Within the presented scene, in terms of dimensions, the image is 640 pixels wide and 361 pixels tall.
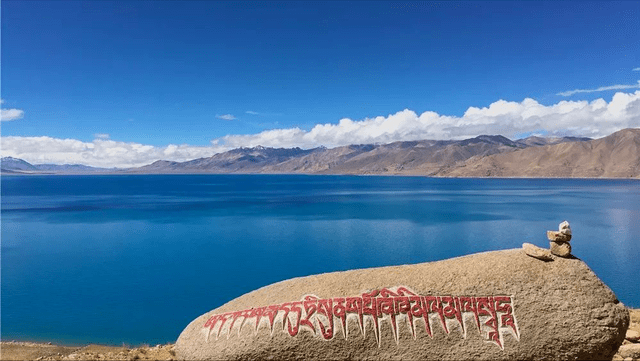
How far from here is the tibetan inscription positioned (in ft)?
27.2

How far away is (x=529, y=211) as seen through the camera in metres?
70.9

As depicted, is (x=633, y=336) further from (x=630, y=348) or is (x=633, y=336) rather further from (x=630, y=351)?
(x=630, y=351)

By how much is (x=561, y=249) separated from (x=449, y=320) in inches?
127

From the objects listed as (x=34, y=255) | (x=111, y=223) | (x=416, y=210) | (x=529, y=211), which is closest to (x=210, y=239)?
(x=34, y=255)

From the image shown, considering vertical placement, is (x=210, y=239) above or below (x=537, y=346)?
below

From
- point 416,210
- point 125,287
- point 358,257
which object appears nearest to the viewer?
point 125,287

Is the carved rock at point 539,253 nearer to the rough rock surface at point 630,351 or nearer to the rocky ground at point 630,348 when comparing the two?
the rocky ground at point 630,348

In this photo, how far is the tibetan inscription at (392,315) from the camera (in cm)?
830

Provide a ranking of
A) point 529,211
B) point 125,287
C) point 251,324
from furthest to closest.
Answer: point 529,211
point 125,287
point 251,324

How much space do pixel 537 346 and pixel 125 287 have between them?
94.1ft

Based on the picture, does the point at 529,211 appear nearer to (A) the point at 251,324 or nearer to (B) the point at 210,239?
(B) the point at 210,239

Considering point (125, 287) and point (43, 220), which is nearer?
point (125, 287)

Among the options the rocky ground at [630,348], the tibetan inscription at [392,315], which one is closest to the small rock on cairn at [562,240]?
the tibetan inscription at [392,315]

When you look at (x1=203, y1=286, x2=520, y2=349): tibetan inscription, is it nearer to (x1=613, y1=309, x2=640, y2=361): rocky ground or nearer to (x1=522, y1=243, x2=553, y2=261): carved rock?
(x1=522, y1=243, x2=553, y2=261): carved rock
